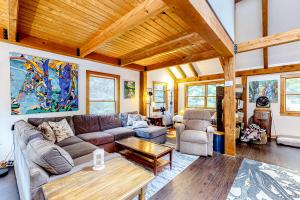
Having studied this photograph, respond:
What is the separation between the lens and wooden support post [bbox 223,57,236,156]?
10.7ft

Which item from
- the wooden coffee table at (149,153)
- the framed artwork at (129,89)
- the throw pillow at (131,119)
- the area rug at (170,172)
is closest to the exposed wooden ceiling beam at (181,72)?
the framed artwork at (129,89)

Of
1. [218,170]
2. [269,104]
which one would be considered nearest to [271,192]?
[218,170]

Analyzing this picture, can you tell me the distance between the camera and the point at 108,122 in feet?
12.5

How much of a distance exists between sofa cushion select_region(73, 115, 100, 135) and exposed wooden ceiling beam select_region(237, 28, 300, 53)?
3.99m

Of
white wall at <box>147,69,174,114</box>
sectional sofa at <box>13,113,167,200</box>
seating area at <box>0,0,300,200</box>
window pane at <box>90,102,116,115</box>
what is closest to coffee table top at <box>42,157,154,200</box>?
seating area at <box>0,0,300,200</box>

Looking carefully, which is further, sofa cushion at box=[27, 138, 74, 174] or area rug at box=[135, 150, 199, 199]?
area rug at box=[135, 150, 199, 199]

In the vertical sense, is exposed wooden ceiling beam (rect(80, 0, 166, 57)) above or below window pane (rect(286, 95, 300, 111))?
above

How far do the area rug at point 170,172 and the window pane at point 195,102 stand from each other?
377 cm

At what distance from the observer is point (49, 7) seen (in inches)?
80.7

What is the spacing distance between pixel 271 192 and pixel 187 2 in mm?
2718

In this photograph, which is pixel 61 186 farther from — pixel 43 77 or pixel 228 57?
pixel 228 57

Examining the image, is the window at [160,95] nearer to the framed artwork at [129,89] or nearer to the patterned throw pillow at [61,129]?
the framed artwork at [129,89]

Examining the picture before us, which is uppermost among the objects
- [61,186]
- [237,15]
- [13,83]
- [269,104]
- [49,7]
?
[237,15]

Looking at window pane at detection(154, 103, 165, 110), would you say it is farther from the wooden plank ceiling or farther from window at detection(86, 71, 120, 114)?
the wooden plank ceiling
